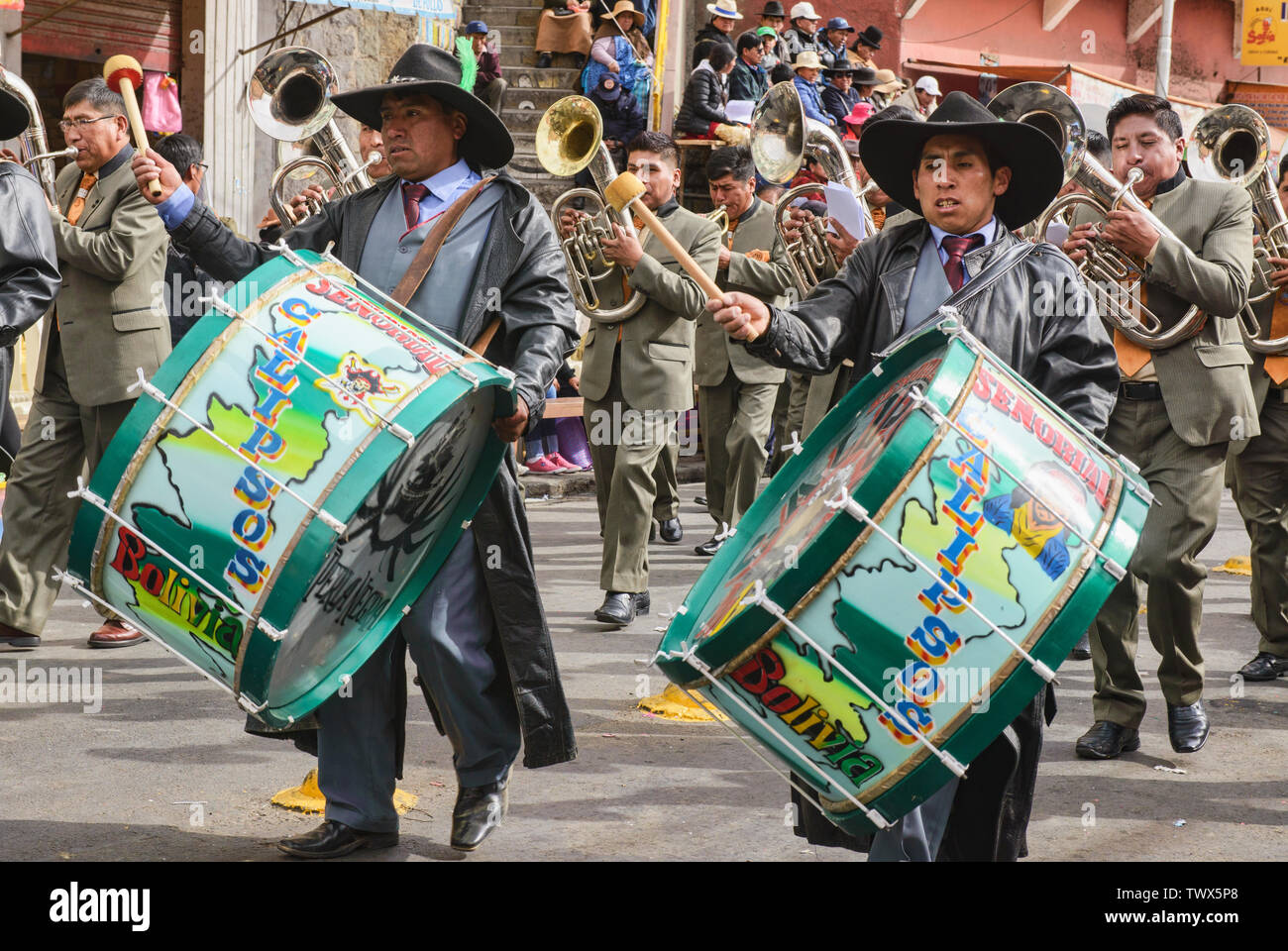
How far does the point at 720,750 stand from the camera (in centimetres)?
538

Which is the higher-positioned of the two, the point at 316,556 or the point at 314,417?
the point at 314,417

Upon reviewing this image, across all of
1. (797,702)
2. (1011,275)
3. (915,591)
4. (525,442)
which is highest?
(1011,275)

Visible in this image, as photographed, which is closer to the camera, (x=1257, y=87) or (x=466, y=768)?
(x=466, y=768)

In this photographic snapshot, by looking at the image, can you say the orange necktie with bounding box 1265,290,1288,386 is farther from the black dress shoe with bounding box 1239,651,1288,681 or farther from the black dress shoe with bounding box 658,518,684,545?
the black dress shoe with bounding box 658,518,684,545

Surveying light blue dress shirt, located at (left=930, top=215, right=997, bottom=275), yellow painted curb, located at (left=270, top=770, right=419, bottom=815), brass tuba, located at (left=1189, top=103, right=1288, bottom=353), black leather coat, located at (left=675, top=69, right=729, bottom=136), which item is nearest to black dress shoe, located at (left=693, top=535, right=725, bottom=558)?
brass tuba, located at (left=1189, top=103, right=1288, bottom=353)

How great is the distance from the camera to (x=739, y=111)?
1515cm

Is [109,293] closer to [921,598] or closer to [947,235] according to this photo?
[947,235]

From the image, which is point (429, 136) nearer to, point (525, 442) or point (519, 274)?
point (519, 274)

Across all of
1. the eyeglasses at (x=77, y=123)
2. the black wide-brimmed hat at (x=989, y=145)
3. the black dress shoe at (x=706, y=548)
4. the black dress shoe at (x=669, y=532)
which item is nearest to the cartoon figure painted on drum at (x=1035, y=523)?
the black wide-brimmed hat at (x=989, y=145)

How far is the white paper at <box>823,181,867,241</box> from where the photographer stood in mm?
6578

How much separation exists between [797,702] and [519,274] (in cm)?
169

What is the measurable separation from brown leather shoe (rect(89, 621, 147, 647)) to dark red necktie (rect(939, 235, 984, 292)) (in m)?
4.03

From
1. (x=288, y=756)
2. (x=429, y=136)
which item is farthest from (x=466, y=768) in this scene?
(x=429, y=136)

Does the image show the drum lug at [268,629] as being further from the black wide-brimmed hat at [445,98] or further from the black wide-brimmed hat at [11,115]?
the black wide-brimmed hat at [11,115]
